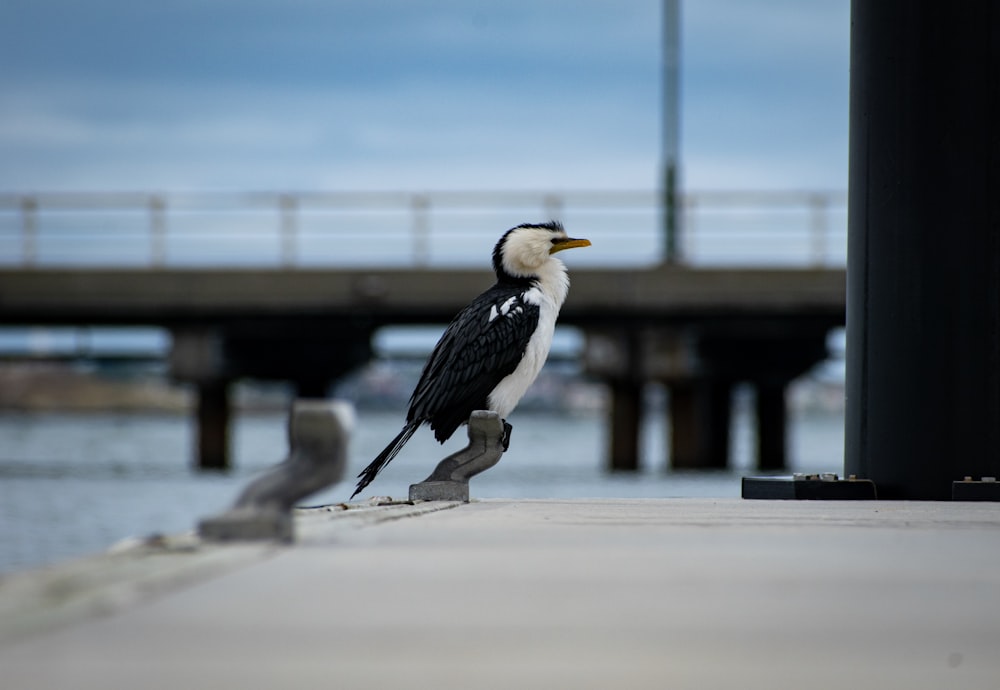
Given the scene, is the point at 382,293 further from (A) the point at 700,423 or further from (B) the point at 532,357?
(B) the point at 532,357

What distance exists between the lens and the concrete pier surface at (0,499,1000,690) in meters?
2.64

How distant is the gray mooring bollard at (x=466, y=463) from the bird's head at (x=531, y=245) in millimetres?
1250

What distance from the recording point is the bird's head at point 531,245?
24.7 ft

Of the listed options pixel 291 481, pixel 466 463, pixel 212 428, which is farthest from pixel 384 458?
pixel 212 428

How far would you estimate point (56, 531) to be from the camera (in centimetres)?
1872

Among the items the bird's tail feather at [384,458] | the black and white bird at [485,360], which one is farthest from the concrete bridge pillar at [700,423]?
the bird's tail feather at [384,458]

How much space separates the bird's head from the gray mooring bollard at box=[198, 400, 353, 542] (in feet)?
11.9

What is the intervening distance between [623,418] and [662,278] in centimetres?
368

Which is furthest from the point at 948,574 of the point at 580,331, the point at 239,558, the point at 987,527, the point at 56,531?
the point at 580,331

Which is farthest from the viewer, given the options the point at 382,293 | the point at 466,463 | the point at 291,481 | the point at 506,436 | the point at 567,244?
the point at 382,293

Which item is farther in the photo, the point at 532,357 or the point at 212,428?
the point at 212,428

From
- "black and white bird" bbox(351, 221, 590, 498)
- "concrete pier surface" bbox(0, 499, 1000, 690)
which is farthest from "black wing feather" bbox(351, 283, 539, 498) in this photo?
"concrete pier surface" bbox(0, 499, 1000, 690)

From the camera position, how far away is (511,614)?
3.10 meters

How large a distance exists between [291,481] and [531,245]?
3728mm
